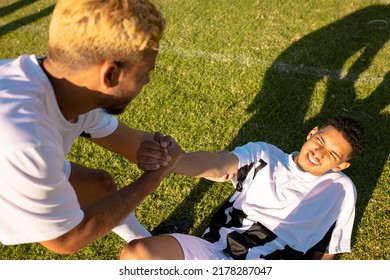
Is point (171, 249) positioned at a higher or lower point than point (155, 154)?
lower

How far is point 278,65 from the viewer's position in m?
5.56

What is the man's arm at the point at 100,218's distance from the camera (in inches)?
85.0

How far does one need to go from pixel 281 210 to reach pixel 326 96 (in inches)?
90.0

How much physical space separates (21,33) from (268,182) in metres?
5.44

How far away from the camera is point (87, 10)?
198 cm

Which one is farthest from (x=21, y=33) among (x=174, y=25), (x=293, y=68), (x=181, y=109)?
(x=293, y=68)

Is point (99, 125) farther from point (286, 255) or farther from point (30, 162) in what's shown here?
point (286, 255)

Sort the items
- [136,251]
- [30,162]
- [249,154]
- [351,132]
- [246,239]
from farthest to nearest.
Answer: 1. [351,132]
2. [249,154]
3. [246,239]
4. [136,251]
5. [30,162]

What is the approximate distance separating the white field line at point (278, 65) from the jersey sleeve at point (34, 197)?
3.92 m

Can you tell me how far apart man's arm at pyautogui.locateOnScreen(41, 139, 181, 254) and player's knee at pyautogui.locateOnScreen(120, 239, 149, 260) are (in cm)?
54

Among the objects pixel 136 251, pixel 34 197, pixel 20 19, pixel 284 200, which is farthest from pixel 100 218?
pixel 20 19

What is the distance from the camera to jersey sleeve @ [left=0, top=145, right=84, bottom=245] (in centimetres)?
184

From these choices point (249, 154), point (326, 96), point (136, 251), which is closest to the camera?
point (136, 251)

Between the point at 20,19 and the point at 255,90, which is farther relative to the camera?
the point at 20,19
